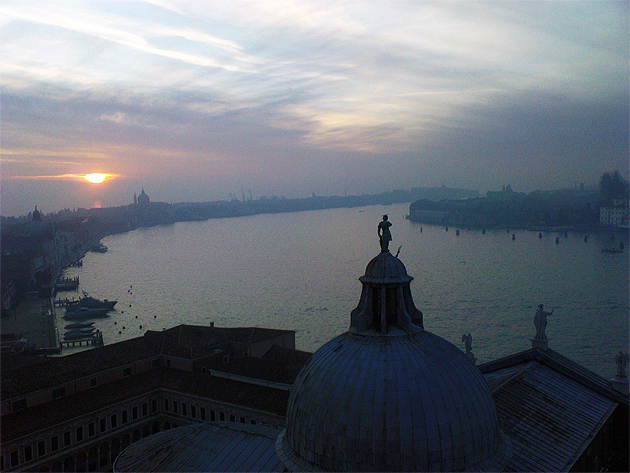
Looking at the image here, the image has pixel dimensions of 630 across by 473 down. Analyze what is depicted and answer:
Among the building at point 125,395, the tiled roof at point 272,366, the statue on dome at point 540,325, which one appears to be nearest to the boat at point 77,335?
the building at point 125,395

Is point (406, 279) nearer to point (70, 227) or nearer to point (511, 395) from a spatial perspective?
point (511, 395)

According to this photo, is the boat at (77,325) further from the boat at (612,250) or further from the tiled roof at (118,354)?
the boat at (612,250)

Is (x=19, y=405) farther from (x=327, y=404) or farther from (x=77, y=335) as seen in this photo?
(x=77, y=335)

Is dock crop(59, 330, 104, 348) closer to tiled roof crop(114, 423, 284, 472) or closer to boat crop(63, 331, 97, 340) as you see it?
boat crop(63, 331, 97, 340)

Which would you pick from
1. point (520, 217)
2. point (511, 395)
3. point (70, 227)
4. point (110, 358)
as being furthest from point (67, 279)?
point (520, 217)

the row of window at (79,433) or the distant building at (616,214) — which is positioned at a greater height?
the distant building at (616,214)

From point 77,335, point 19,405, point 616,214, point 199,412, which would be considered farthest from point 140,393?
point 616,214
